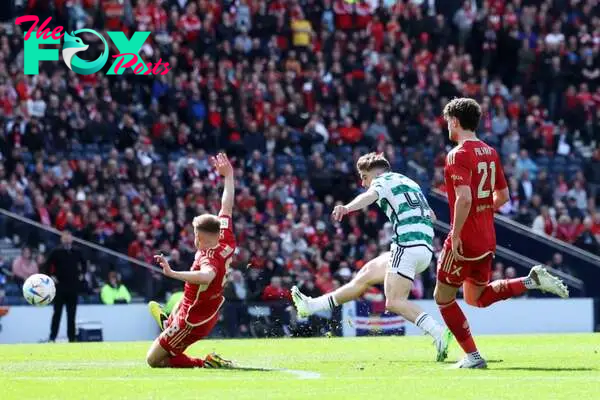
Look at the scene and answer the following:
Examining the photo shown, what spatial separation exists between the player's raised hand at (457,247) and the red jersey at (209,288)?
2236 millimetres

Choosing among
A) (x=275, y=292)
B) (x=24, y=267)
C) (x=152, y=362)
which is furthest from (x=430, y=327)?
(x=24, y=267)

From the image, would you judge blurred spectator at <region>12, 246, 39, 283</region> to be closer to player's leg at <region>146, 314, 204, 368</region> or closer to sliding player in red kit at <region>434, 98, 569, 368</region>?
player's leg at <region>146, 314, 204, 368</region>

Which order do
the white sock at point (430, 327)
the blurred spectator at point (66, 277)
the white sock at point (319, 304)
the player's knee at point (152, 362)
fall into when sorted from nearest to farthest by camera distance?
the player's knee at point (152, 362) < the white sock at point (430, 327) < the white sock at point (319, 304) < the blurred spectator at point (66, 277)

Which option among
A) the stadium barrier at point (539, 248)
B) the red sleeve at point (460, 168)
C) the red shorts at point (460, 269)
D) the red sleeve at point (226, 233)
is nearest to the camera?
the red sleeve at point (460, 168)

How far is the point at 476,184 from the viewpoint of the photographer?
45.4ft

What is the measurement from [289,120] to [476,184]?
2073cm

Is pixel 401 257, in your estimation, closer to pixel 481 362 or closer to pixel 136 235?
pixel 481 362

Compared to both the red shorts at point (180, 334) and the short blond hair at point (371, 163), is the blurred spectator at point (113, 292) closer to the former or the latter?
the short blond hair at point (371, 163)

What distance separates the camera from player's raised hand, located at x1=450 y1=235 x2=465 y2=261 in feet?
44.8

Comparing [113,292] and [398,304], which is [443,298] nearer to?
[398,304]

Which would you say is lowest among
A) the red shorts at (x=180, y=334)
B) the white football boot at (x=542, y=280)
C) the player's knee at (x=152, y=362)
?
the player's knee at (x=152, y=362)

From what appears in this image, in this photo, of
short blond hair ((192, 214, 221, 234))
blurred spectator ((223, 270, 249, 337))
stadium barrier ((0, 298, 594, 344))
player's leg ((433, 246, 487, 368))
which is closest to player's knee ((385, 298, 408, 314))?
player's leg ((433, 246, 487, 368))

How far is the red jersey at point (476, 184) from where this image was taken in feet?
44.8

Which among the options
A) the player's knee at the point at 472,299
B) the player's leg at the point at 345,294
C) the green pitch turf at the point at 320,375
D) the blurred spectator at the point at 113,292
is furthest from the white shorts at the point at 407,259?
the blurred spectator at the point at 113,292
